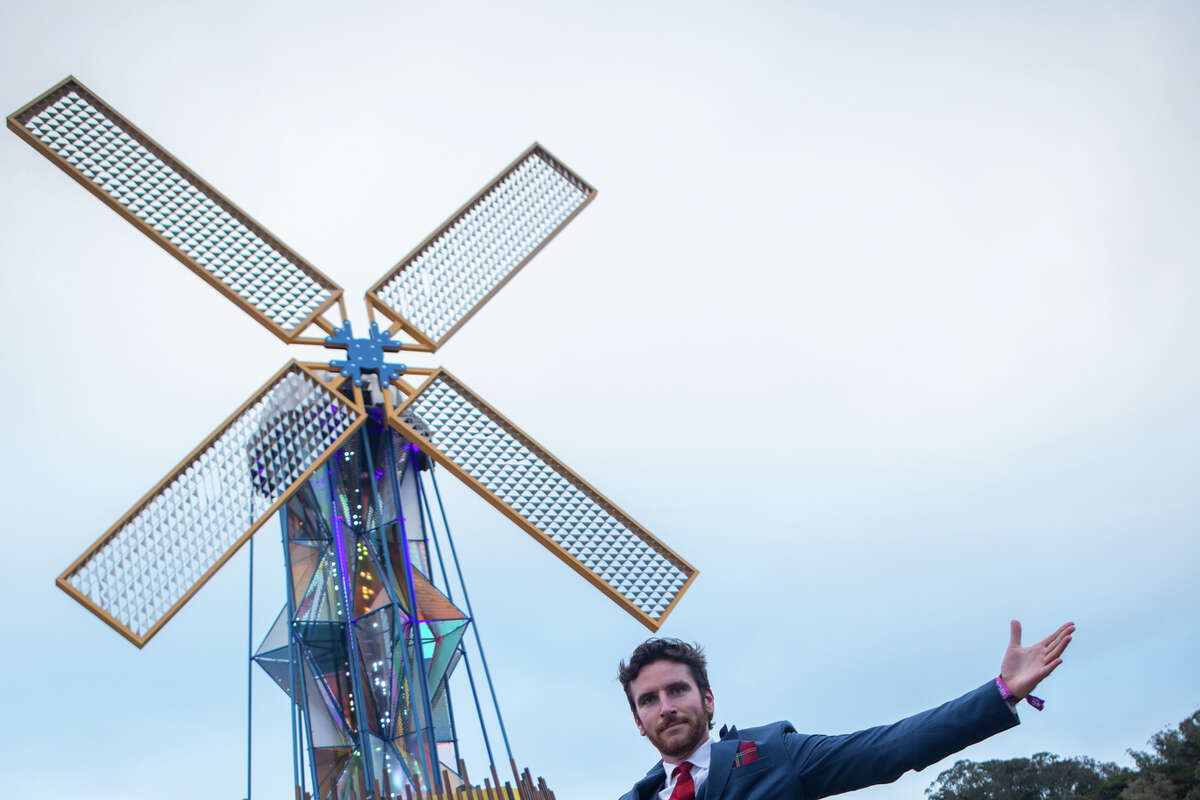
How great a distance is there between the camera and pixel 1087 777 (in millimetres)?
27703

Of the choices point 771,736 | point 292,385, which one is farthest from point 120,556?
point 771,736

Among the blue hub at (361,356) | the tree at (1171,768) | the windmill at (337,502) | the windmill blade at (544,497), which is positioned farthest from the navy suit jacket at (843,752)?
the tree at (1171,768)

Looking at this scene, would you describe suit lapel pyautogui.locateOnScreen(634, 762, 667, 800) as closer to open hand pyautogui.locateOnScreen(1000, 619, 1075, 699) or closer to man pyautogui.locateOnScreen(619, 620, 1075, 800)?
man pyautogui.locateOnScreen(619, 620, 1075, 800)

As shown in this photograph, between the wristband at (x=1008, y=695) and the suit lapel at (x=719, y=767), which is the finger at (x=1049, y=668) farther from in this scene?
the suit lapel at (x=719, y=767)

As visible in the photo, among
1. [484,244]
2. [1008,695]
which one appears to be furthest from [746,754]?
[484,244]

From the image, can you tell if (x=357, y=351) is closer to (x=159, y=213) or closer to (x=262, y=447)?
(x=262, y=447)

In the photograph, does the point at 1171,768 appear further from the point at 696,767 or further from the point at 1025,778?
the point at 696,767

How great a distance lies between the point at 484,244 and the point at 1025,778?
83.1 ft

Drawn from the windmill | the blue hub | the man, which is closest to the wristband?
the man

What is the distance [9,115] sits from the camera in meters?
8.11

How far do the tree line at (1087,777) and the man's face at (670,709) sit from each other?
22120 millimetres

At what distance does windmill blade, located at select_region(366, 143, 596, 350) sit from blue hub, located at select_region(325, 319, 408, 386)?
37cm

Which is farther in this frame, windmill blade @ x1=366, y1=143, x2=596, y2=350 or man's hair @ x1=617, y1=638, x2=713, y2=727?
windmill blade @ x1=366, y1=143, x2=596, y2=350

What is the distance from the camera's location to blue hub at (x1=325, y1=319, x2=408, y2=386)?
8297 mm
